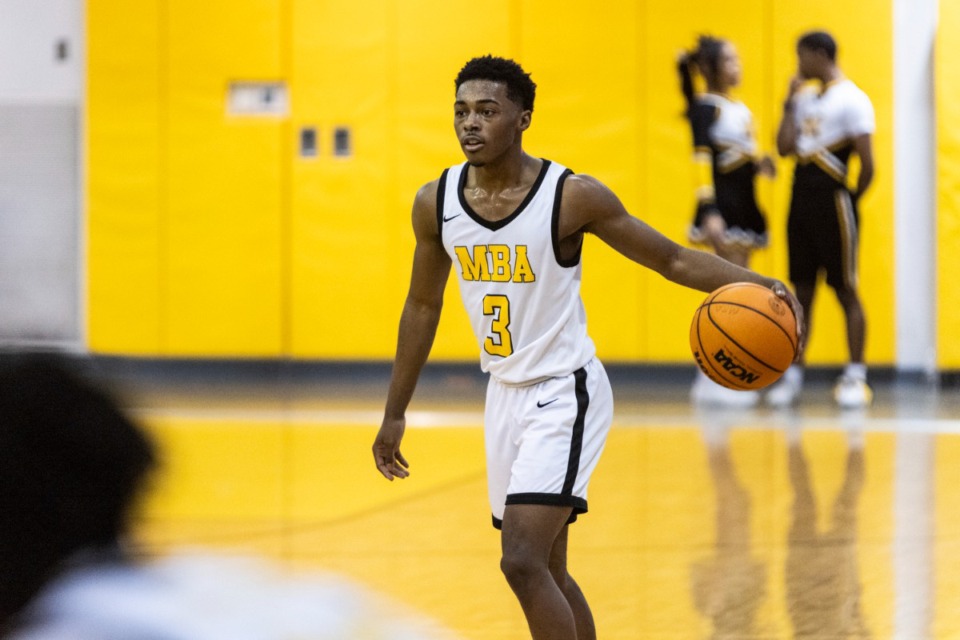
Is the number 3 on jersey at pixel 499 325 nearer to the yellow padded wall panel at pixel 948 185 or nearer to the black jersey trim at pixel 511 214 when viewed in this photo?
the black jersey trim at pixel 511 214

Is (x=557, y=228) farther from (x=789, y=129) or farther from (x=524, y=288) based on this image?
(x=789, y=129)

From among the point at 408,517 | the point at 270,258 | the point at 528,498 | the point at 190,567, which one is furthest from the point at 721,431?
the point at 190,567

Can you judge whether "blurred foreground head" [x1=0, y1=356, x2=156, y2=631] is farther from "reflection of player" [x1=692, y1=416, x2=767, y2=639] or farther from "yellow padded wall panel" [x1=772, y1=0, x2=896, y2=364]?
"yellow padded wall panel" [x1=772, y1=0, x2=896, y2=364]

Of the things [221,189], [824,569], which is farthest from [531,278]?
[221,189]

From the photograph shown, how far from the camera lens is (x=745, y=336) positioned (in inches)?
133

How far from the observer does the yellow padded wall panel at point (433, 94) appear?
10.7 m

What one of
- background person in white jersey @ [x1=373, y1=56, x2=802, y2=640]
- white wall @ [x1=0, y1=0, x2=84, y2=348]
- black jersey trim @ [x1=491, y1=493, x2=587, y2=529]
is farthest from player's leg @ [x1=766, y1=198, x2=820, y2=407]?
black jersey trim @ [x1=491, y1=493, x2=587, y2=529]

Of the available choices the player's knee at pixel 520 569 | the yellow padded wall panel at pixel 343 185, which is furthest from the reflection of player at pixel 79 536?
the yellow padded wall panel at pixel 343 185

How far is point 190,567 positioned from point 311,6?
1000 cm

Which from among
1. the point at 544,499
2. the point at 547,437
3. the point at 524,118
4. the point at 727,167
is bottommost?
the point at 544,499

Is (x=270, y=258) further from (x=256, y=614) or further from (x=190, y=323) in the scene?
(x=256, y=614)

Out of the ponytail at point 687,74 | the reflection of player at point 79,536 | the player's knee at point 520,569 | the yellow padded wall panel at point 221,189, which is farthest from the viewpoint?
the yellow padded wall panel at point 221,189

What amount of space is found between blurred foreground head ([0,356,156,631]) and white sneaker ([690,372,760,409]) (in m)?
8.01

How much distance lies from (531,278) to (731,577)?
1.67 metres
